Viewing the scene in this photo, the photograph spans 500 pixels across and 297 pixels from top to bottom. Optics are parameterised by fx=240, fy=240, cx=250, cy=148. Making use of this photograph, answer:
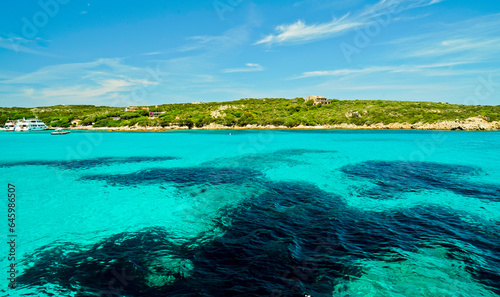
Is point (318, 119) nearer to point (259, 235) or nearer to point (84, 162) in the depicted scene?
point (84, 162)

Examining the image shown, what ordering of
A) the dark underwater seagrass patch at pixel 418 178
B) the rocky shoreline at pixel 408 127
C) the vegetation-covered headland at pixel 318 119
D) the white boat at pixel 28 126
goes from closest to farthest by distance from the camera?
the dark underwater seagrass patch at pixel 418 178, the rocky shoreline at pixel 408 127, the vegetation-covered headland at pixel 318 119, the white boat at pixel 28 126

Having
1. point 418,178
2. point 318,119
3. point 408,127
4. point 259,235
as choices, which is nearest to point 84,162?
point 259,235

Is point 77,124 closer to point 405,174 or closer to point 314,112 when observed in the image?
point 314,112

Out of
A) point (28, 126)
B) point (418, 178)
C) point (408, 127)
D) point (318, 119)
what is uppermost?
point (28, 126)

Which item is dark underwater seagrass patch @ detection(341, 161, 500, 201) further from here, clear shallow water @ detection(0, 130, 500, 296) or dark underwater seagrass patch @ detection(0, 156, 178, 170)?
dark underwater seagrass patch @ detection(0, 156, 178, 170)

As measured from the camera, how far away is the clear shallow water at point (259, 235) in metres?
9.09

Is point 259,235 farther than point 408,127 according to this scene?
No

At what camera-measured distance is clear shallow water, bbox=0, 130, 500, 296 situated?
9.09 meters

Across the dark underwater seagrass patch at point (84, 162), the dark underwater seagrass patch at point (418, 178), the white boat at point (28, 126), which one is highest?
the white boat at point (28, 126)

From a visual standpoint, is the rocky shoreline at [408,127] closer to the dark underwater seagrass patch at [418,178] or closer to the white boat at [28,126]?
the white boat at [28,126]

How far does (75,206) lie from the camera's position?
18.2 m

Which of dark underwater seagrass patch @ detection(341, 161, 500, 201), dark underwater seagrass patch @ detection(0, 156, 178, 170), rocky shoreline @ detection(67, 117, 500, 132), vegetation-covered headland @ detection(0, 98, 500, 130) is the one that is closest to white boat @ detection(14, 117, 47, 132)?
vegetation-covered headland @ detection(0, 98, 500, 130)

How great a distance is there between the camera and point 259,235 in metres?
12.8

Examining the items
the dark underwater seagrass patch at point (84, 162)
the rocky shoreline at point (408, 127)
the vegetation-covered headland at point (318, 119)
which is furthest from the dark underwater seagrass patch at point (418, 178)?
the vegetation-covered headland at point (318, 119)
